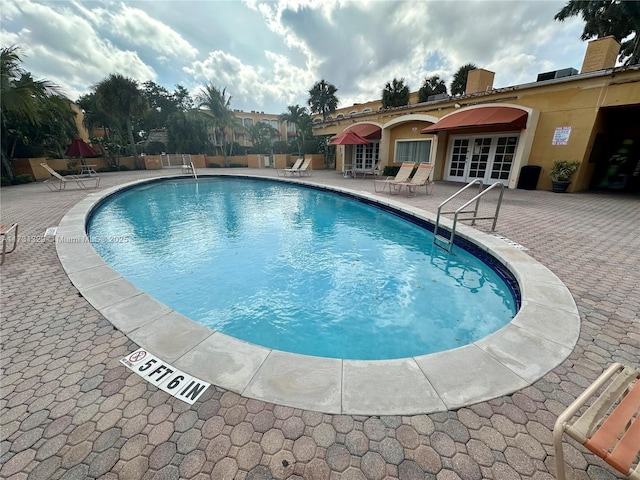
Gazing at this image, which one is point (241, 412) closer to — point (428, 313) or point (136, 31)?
point (428, 313)

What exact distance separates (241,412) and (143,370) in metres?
0.96

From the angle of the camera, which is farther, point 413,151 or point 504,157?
point 413,151

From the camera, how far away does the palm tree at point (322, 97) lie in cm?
2438

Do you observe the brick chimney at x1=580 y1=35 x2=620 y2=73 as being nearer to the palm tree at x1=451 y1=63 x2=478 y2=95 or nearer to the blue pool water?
the blue pool water

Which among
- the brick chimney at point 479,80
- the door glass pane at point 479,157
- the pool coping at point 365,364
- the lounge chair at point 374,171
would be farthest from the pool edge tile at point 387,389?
the lounge chair at point 374,171

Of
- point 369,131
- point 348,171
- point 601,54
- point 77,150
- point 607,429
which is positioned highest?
point 601,54

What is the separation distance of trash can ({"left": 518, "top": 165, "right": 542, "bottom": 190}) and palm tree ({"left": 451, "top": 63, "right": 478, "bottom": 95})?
13324 mm

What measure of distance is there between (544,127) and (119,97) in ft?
84.4

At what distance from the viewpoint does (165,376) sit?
1.99m

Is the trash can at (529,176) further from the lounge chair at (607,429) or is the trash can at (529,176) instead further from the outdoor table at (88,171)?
the outdoor table at (88,171)

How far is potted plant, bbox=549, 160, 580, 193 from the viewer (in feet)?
30.1

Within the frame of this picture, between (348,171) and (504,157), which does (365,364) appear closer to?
(504,157)

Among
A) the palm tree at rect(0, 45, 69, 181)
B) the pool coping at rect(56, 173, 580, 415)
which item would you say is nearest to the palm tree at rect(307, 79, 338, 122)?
the palm tree at rect(0, 45, 69, 181)

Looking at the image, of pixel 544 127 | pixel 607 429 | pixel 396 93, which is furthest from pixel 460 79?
pixel 607 429
